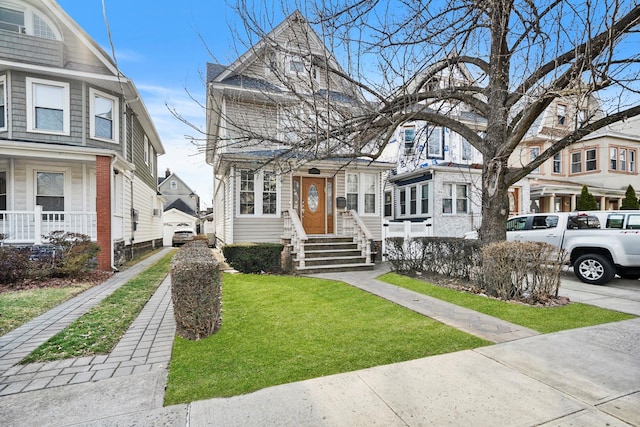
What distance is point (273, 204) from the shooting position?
11422 millimetres

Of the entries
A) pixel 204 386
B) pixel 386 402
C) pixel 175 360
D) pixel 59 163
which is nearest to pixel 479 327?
pixel 386 402

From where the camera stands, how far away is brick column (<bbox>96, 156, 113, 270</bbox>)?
9.64 meters

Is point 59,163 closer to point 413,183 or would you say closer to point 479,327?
point 479,327

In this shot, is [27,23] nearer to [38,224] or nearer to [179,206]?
[38,224]

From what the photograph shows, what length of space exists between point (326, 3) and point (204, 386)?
663 cm

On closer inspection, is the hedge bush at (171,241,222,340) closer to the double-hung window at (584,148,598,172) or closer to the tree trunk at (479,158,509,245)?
the tree trunk at (479,158,509,245)

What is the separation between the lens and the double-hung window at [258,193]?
1097cm

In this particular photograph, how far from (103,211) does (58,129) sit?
12.0 ft

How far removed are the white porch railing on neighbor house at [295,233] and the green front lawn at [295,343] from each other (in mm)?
3452

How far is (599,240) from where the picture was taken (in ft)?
25.7

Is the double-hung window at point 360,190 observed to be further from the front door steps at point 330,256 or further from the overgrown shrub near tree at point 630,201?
the overgrown shrub near tree at point 630,201

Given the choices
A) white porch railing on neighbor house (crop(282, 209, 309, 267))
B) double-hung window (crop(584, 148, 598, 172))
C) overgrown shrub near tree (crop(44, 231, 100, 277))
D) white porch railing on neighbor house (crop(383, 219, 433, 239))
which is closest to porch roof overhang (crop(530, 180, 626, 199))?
double-hung window (crop(584, 148, 598, 172))

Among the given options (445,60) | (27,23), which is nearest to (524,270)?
(445,60)

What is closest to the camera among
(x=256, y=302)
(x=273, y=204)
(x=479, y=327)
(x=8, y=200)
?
(x=479, y=327)
